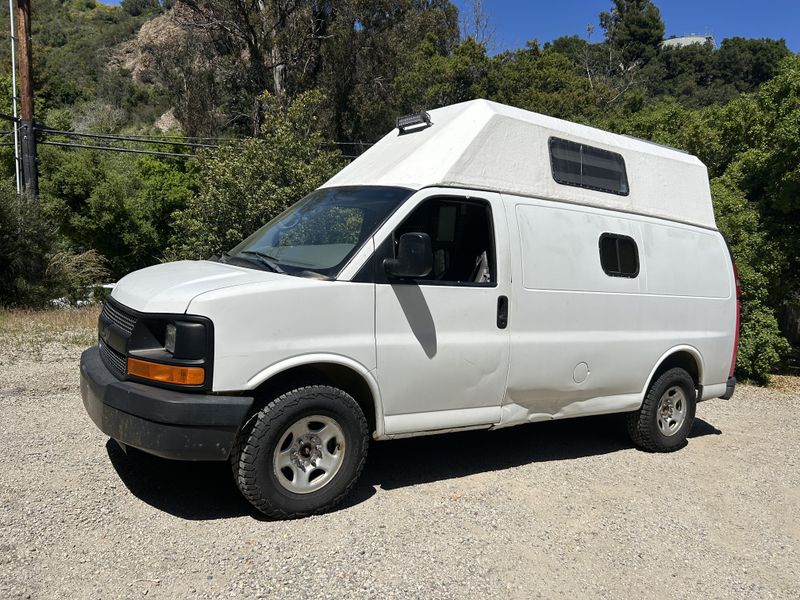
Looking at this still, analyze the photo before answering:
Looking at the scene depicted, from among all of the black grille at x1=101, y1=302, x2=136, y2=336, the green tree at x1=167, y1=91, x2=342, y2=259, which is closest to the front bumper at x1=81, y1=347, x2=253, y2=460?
the black grille at x1=101, y1=302, x2=136, y2=336

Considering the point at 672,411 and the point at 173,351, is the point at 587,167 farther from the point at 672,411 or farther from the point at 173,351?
the point at 173,351

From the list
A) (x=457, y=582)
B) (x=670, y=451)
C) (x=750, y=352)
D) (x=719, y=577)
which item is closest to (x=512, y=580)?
(x=457, y=582)

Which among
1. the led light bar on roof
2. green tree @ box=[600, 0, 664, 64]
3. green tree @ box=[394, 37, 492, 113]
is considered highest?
green tree @ box=[600, 0, 664, 64]

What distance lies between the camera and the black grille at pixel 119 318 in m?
4.03

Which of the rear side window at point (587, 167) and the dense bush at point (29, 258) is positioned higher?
Result: the rear side window at point (587, 167)

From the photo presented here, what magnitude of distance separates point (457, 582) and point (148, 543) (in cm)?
173

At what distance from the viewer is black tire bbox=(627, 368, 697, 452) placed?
20.0ft

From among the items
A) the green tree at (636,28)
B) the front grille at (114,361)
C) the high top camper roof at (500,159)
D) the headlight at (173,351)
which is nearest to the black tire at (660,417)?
the high top camper roof at (500,159)

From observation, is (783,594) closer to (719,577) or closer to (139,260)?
(719,577)

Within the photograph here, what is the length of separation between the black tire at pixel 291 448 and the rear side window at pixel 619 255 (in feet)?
8.50

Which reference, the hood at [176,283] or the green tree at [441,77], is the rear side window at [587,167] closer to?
the hood at [176,283]

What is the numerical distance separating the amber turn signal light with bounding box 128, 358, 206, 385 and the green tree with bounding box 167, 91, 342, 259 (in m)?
12.8

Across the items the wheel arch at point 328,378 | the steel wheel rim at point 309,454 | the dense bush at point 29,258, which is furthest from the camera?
the dense bush at point 29,258

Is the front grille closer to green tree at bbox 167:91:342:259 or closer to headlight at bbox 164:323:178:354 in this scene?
headlight at bbox 164:323:178:354
